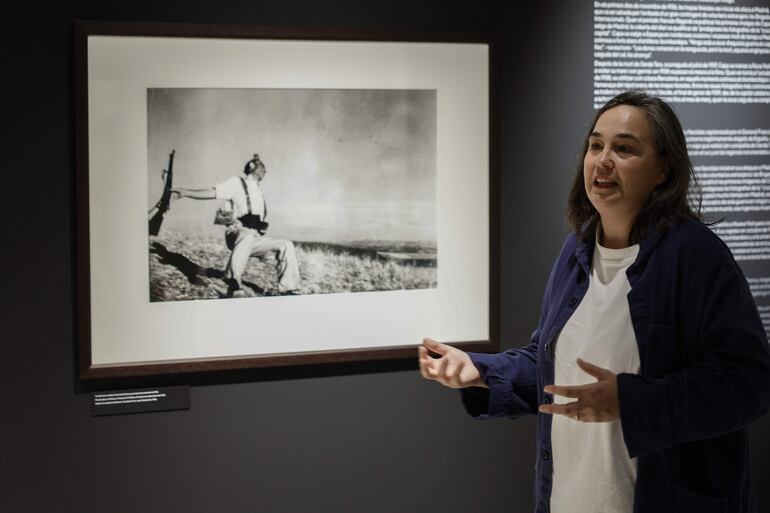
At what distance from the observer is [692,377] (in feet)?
5.95

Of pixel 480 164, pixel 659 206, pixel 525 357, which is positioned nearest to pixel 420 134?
pixel 480 164

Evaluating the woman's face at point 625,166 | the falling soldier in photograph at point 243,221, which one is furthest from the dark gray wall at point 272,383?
the woman's face at point 625,166

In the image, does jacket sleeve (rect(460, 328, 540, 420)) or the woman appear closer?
the woman

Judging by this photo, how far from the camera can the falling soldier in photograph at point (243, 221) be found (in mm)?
2875

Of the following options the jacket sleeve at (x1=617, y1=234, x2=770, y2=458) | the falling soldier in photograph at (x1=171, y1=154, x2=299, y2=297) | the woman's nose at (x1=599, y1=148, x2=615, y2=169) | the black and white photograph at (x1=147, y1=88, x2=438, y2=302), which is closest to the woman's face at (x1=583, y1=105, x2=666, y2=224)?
the woman's nose at (x1=599, y1=148, x2=615, y2=169)

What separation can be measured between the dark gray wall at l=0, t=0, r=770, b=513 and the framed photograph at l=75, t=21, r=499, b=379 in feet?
0.27

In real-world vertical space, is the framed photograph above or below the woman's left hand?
above

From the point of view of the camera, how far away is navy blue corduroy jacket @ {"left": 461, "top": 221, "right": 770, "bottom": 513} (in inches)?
70.9

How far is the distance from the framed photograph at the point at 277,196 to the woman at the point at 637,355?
81 cm

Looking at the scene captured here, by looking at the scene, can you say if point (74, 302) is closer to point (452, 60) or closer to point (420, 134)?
point (420, 134)

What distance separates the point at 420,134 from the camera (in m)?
3.04

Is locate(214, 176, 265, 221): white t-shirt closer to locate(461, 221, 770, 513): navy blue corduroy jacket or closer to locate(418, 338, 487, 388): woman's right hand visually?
locate(418, 338, 487, 388): woman's right hand

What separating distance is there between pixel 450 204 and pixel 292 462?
105 cm

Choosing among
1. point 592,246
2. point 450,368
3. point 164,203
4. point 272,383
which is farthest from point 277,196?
point 592,246
